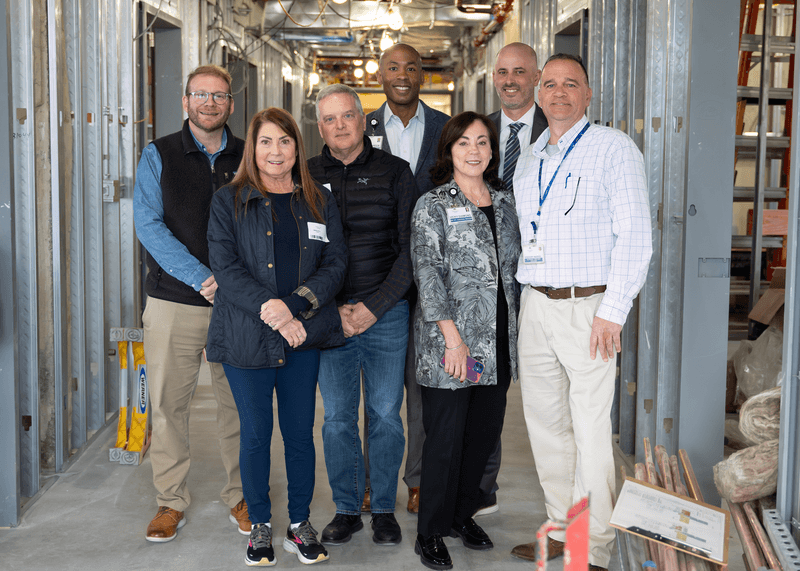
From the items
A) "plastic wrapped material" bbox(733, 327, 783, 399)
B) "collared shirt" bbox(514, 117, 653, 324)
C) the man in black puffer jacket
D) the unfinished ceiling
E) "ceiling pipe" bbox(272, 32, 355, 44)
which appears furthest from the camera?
"ceiling pipe" bbox(272, 32, 355, 44)

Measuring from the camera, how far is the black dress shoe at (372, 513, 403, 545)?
8.94ft

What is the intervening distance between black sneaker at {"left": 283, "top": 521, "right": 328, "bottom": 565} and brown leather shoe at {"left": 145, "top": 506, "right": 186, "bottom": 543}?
0.49m

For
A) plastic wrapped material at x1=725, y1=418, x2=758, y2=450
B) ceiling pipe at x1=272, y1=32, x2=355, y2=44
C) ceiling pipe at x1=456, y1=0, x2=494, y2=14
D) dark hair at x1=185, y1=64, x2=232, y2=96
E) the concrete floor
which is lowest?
the concrete floor

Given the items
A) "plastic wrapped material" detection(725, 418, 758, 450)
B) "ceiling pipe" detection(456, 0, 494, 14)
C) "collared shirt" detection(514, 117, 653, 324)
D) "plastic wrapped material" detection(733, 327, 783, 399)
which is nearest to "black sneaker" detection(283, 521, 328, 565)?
"collared shirt" detection(514, 117, 653, 324)

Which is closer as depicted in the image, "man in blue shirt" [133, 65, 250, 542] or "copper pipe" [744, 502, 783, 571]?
"copper pipe" [744, 502, 783, 571]

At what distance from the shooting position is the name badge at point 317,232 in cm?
251

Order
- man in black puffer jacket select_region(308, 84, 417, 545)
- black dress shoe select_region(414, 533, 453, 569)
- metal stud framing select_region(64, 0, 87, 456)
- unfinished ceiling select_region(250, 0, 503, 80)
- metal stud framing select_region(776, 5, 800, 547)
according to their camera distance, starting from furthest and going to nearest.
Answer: unfinished ceiling select_region(250, 0, 503, 80), metal stud framing select_region(64, 0, 87, 456), man in black puffer jacket select_region(308, 84, 417, 545), black dress shoe select_region(414, 533, 453, 569), metal stud framing select_region(776, 5, 800, 547)

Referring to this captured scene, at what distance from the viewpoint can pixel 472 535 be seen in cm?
271

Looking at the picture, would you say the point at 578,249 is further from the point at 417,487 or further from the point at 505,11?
the point at 505,11

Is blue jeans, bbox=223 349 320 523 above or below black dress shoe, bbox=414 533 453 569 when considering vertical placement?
above

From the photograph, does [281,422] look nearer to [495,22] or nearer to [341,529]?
[341,529]

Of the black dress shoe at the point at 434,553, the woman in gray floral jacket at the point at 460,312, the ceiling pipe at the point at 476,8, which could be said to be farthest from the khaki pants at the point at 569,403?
the ceiling pipe at the point at 476,8

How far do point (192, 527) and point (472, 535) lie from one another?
1156 mm

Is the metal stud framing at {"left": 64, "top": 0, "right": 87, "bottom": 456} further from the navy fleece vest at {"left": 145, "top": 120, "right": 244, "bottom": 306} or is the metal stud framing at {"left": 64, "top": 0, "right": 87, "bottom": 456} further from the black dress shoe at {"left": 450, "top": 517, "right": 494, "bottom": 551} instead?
the black dress shoe at {"left": 450, "top": 517, "right": 494, "bottom": 551}
